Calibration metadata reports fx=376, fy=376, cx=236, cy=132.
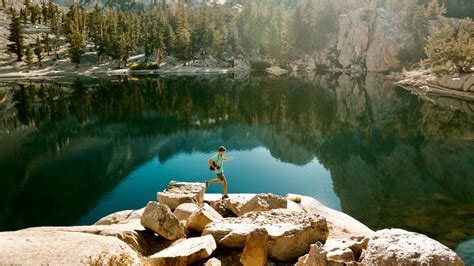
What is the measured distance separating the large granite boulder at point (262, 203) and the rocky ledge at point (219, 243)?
52 mm

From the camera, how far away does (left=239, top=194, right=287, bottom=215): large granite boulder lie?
18094 mm

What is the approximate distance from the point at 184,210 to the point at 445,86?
8685 cm

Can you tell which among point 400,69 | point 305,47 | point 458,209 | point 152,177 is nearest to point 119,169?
point 152,177

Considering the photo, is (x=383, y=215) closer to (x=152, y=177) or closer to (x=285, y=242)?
(x=285, y=242)

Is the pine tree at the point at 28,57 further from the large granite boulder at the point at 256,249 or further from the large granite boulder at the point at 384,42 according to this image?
the large granite boulder at the point at 256,249

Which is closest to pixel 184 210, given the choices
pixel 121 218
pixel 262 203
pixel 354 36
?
pixel 262 203

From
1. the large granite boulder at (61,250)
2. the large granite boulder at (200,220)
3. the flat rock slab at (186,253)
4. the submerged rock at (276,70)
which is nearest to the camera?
the large granite boulder at (61,250)

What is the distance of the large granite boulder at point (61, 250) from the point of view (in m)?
9.73

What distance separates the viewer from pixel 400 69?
142875 millimetres

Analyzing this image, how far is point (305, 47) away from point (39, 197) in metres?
155

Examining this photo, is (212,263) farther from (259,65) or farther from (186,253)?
(259,65)

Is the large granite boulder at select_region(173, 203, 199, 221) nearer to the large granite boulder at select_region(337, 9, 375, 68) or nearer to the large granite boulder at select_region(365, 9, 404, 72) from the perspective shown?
the large granite boulder at select_region(365, 9, 404, 72)

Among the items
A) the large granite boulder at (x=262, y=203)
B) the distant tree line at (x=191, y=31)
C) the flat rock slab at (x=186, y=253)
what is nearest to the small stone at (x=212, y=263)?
the flat rock slab at (x=186, y=253)

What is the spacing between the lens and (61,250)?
1034 centimetres
